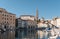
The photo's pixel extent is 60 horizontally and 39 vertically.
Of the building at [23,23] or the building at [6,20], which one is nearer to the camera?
the building at [6,20]

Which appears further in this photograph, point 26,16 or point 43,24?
point 26,16

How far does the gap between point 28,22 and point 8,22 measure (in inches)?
659

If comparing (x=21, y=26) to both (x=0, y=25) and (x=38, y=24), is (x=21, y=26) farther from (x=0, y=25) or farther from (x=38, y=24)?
(x=0, y=25)

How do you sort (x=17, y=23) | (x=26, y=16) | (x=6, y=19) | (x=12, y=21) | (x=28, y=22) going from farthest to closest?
(x=26, y=16) → (x=28, y=22) → (x=17, y=23) → (x=12, y=21) → (x=6, y=19)

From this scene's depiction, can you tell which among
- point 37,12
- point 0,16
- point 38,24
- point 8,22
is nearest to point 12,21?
point 8,22

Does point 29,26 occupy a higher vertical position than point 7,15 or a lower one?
lower

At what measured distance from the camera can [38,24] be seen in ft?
239

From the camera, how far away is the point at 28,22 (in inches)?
2574

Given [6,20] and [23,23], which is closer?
[6,20]

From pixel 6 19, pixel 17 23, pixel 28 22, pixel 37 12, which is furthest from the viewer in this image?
pixel 37 12

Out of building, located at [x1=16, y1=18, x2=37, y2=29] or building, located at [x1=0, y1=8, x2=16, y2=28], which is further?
building, located at [x1=16, y1=18, x2=37, y2=29]

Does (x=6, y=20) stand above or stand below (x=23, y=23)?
above

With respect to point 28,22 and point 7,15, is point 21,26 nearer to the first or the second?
point 28,22

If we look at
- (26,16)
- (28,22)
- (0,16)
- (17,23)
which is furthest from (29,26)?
(0,16)
